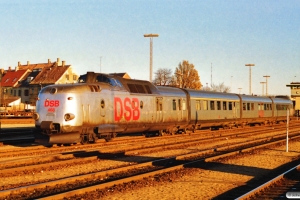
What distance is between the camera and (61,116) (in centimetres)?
1752

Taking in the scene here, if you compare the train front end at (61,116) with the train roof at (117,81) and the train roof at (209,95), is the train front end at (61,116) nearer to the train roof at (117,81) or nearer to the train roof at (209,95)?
the train roof at (117,81)

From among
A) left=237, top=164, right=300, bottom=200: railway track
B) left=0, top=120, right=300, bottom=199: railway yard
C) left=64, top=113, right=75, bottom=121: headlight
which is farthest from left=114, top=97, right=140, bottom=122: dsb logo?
left=237, top=164, right=300, bottom=200: railway track

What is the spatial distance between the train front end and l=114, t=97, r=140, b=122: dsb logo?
9.09 ft

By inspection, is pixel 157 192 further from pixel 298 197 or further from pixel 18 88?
pixel 18 88

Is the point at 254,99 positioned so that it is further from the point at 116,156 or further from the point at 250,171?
the point at 250,171

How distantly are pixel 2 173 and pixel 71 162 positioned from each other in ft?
8.85

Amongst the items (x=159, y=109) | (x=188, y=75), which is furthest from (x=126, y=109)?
(x=188, y=75)

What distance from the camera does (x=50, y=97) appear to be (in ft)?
59.1

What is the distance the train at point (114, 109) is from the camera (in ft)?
57.8

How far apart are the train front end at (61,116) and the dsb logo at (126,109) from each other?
9.09 ft

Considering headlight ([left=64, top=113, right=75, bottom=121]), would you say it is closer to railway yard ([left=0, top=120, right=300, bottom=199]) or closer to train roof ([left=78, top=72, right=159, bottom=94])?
railway yard ([left=0, top=120, right=300, bottom=199])

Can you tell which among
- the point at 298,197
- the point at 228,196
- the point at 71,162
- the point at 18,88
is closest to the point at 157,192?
the point at 228,196

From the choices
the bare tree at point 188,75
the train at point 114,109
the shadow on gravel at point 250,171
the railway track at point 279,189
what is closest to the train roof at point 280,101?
the train at point 114,109

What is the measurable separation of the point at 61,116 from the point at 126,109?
4.43 meters
